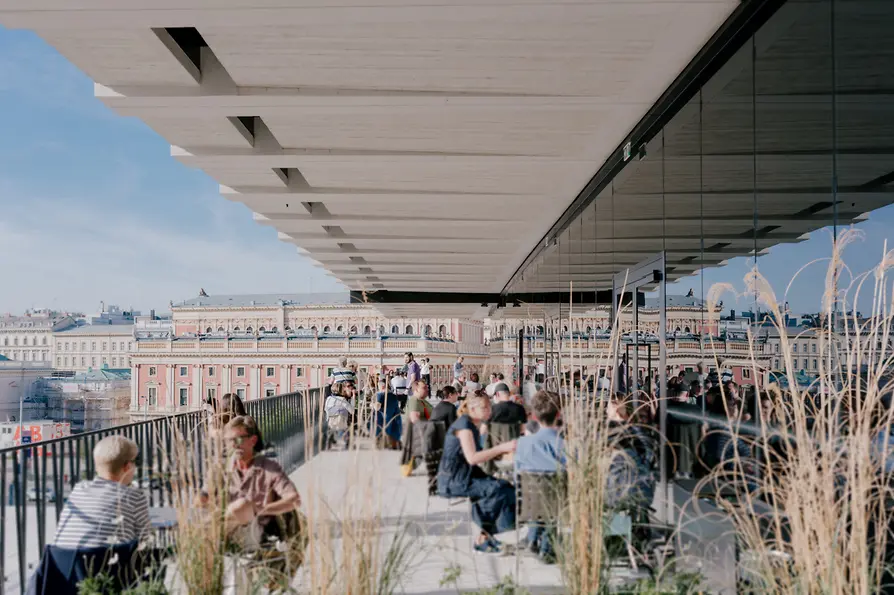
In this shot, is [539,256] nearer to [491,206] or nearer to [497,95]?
[491,206]

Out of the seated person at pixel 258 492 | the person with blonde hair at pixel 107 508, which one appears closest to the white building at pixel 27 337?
the seated person at pixel 258 492

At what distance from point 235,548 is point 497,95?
294 cm

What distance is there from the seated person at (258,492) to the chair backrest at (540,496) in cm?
92

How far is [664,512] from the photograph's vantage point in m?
3.68

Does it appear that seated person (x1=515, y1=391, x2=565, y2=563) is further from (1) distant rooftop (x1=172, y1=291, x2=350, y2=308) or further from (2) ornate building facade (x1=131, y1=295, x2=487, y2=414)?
(1) distant rooftop (x1=172, y1=291, x2=350, y2=308)

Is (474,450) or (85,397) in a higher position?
(474,450)

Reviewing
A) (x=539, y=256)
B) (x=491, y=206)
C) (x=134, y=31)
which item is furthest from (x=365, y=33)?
(x=539, y=256)

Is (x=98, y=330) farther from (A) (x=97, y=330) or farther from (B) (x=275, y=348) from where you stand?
(B) (x=275, y=348)

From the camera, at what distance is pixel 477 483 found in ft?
15.1

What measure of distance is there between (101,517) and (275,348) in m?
80.2

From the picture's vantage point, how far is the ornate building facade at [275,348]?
2936 inches

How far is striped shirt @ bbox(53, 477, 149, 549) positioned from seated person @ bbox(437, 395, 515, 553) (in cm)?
175

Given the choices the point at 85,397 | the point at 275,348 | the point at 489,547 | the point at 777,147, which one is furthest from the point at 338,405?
→ the point at 85,397

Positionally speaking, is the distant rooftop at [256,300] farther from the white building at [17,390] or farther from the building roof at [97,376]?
the white building at [17,390]
